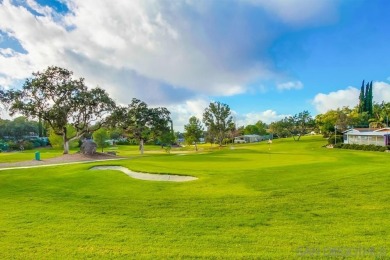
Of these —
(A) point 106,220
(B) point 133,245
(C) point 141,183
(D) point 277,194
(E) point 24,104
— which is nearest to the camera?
(B) point 133,245

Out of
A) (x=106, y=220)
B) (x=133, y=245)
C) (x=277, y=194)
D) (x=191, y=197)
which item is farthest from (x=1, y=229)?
(x=277, y=194)

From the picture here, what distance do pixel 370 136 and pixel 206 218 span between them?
62.0 m

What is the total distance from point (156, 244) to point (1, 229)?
5262 mm

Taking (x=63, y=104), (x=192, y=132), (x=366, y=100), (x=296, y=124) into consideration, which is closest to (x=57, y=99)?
(x=63, y=104)

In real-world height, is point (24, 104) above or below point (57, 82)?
below

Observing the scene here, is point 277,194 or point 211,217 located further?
point 277,194

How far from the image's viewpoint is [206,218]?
8.95 meters

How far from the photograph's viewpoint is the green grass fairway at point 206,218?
672 centimetres

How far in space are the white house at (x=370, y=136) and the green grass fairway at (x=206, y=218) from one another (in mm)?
47670

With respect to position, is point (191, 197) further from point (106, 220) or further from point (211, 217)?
point (106, 220)

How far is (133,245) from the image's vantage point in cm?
703

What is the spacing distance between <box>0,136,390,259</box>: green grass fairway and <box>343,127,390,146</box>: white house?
47670mm

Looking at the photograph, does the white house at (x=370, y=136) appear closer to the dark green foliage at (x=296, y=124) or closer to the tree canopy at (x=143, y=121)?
the dark green foliage at (x=296, y=124)

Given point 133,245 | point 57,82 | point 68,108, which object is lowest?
point 133,245
